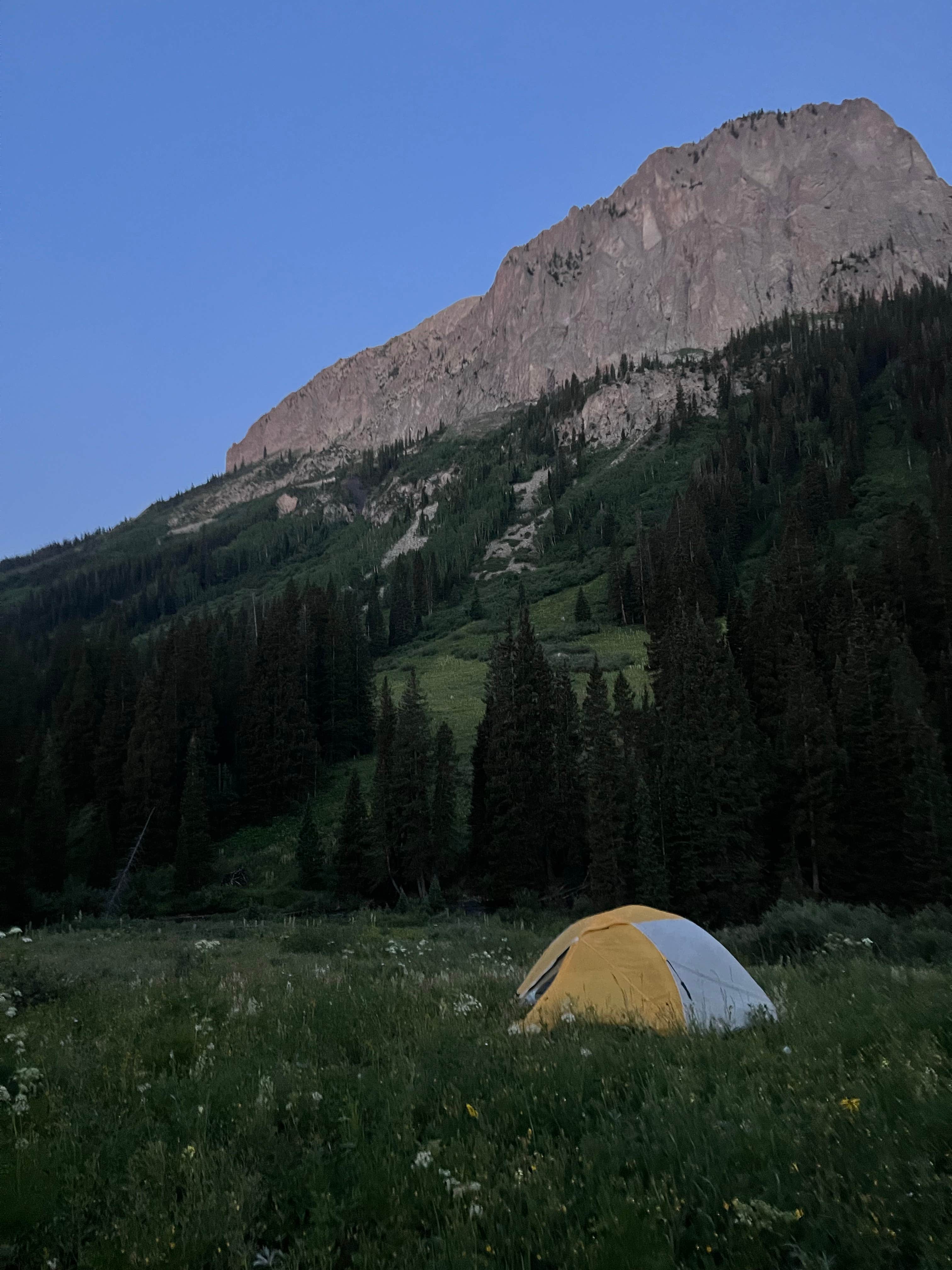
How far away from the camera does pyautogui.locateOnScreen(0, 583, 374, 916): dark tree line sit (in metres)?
41.3

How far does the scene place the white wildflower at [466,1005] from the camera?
8719 mm

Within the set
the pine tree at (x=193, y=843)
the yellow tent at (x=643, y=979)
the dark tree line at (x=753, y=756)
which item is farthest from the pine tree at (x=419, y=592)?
the yellow tent at (x=643, y=979)

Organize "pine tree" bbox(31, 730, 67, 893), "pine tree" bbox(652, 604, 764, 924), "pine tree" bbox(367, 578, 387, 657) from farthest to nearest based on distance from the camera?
"pine tree" bbox(367, 578, 387, 657), "pine tree" bbox(31, 730, 67, 893), "pine tree" bbox(652, 604, 764, 924)

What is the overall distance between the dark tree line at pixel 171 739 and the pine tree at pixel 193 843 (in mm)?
101

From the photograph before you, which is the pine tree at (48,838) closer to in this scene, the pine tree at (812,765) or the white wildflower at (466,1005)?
the white wildflower at (466,1005)

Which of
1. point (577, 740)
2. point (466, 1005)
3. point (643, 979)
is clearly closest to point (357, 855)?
point (577, 740)

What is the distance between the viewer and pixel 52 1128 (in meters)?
5.59

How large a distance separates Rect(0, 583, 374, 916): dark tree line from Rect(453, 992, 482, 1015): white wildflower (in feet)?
112

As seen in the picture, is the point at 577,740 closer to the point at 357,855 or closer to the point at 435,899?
the point at 435,899

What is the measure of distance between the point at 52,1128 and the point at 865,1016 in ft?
24.8

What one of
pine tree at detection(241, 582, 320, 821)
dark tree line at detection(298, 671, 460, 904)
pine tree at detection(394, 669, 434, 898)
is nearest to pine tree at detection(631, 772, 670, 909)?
dark tree line at detection(298, 671, 460, 904)

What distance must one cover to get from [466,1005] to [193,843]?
38.1 meters

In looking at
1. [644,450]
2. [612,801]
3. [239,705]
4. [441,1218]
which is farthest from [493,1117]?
[644,450]

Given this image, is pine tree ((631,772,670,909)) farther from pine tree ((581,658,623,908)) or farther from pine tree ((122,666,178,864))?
pine tree ((122,666,178,864))
